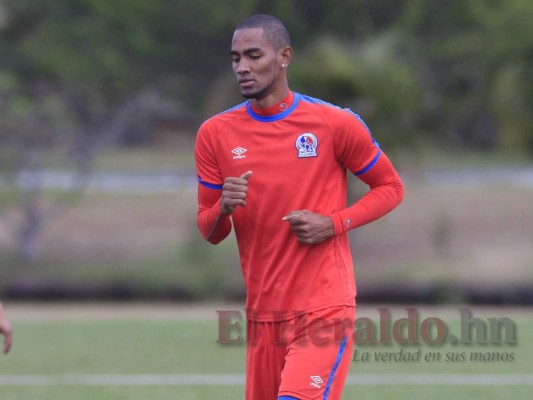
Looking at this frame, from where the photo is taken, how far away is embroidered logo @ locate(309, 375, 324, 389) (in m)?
5.43

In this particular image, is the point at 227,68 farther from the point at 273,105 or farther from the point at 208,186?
the point at 273,105

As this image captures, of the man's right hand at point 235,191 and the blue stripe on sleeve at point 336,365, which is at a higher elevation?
the man's right hand at point 235,191

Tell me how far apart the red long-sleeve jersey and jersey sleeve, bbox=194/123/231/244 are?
11 mm

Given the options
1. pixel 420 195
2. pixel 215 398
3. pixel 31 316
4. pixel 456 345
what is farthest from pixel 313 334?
pixel 420 195

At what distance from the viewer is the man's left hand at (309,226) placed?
5.46 m

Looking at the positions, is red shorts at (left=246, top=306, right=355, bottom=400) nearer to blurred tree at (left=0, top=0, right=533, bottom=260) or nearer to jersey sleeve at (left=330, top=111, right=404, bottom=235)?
jersey sleeve at (left=330, top=111, right=404, bottom=235)

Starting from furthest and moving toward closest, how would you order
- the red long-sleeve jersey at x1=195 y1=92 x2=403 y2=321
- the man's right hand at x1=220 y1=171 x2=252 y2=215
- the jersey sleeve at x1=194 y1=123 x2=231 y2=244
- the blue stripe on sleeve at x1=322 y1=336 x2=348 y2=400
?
the jersey sleeve at x1=194 y1=123 x2=231 y2=244 → the red long-sleeve jersey at x1=195 y1=92 x2=403 y2=321 → the blue stripe on sleeve at x1=322 y1=336 x2=348 y2=400 → the man's right hand at x1=220 y1=171 x2=252 y2=215

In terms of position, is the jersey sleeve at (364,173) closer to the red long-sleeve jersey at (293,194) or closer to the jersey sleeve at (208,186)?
the red long-sleeve jersey at (293,194)

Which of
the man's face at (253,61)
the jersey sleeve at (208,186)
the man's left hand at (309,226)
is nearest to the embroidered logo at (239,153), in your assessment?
the jersey sleeve at (208,186)

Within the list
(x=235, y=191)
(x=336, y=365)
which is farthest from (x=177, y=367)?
(x=235, y=191)

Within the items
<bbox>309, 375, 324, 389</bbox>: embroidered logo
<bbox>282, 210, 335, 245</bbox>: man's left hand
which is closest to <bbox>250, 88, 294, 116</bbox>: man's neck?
<bbox>282, 210, 335, 245</bbox>: man's left hand

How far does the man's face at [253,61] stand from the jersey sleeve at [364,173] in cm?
45

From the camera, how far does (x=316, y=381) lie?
545cm

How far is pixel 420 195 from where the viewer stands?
29938 mm
